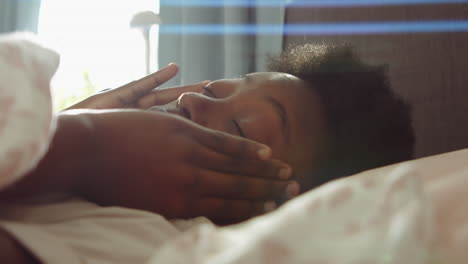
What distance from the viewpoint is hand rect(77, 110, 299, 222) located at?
2.00 ft

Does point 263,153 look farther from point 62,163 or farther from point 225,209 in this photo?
point 62,163

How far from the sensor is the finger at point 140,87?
102 cm

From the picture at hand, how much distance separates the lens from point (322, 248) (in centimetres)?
31

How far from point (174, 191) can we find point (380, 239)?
14.9 inches

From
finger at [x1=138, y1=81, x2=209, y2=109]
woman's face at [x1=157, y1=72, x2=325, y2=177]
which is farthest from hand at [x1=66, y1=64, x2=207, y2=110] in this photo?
woman's face at [x1=157, y1=72, x2=325, y2=177]

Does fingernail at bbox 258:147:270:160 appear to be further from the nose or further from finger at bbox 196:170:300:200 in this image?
the nose

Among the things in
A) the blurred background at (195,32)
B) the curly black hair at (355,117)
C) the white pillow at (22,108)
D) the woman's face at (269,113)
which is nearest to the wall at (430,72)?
the blurred background at (195,32)

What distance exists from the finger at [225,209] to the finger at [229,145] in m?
0.07

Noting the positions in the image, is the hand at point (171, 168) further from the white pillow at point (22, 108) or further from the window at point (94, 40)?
the window at point (94, 40)

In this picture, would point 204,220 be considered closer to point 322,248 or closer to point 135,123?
point 135,123

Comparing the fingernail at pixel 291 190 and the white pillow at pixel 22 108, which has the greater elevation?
the white pillow at pixel 22 108

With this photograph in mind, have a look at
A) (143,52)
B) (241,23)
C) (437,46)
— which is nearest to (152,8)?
(143,52)

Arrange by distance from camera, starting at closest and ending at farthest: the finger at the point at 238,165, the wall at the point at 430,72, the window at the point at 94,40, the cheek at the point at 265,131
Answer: the finger at the point at 238,165, the cheek at the point at 265,131, the wall at the point at 430,72, the window at the point at 94,40

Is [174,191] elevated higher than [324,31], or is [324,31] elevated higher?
[324,31]
